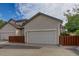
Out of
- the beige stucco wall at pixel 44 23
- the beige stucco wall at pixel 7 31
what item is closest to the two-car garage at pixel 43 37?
the beige stucco wall at pixel 44 23

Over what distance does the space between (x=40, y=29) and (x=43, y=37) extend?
24cm

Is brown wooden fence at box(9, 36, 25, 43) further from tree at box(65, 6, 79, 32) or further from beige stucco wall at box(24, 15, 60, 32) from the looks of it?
tree at box(65, 6, 79, 32)

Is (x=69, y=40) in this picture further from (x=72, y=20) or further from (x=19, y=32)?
(x=19, y=32)

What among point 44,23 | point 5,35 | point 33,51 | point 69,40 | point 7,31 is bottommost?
point 33,51

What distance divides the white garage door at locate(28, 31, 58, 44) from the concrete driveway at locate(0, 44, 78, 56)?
180mm

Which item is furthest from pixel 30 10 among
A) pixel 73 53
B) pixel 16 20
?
pixel 73 53

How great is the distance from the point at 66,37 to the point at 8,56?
5.18ft

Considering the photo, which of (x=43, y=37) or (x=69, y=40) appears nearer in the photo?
(x=69, y=40)

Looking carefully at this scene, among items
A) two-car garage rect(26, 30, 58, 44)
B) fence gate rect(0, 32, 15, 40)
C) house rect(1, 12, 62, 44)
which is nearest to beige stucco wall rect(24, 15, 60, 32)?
house rect(1, 12, 62, 44)

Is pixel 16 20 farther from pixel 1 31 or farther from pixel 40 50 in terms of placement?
pixel 40 50

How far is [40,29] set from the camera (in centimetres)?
645

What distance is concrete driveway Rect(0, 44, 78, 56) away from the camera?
6289 millimetres

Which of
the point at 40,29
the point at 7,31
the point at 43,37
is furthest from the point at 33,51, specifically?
the point at 7,31

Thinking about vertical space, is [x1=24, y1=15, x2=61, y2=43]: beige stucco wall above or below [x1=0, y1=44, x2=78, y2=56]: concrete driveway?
above
